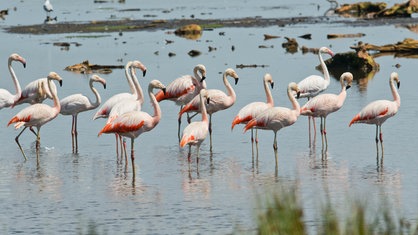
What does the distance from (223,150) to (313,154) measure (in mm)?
1610

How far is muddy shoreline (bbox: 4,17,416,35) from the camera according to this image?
43.4m

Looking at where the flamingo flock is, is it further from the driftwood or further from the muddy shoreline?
the muddy shoreline

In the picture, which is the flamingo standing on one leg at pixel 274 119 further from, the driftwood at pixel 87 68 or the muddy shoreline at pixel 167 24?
the muddy shoreline at pixel 167 24

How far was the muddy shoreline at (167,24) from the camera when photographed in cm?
4338

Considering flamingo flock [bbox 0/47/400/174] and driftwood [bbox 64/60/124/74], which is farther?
driftwood [bbox 64/60/124/74]

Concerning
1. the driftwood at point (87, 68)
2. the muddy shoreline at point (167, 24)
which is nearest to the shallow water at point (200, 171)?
the driftwood at point (87, 68)

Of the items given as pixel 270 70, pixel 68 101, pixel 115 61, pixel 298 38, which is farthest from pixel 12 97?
pixel 298 38

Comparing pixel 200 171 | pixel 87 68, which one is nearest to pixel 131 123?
pixel 200 171

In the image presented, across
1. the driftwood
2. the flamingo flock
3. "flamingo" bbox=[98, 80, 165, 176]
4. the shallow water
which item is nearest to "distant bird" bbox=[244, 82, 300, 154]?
the flamingo flock

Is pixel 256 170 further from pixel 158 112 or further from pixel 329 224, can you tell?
pixel 329 224

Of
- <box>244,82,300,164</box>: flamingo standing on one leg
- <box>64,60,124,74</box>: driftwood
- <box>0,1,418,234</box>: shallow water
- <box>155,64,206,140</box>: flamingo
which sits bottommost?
<box>0,1,418,234</box>: shallow water

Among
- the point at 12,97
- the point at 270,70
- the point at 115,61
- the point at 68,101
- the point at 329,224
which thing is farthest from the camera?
the point at 115,61

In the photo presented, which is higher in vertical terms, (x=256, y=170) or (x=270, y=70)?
(x=270, y=70)

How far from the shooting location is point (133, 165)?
49.2 ft
